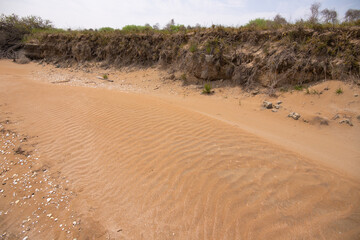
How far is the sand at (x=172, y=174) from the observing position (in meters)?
2.22

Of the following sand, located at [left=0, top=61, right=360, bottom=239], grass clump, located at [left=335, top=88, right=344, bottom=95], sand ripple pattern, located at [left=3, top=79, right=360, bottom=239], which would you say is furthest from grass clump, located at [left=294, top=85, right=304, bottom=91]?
sand ripple pattern, located at [left=3, top=79, right=360, bottom=239]

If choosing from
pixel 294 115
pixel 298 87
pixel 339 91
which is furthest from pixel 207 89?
pixel 339 91

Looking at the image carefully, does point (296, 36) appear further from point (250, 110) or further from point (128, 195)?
point (128, 195)

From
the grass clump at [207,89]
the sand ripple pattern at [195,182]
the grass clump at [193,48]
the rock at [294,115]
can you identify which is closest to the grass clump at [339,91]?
the rock at [294,115]

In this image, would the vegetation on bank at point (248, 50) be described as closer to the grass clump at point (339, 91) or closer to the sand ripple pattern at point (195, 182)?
the grass clump at point (339, 91)

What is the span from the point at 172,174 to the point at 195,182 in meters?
0.41

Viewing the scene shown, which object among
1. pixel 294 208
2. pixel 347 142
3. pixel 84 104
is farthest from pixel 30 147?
pixel 347 142

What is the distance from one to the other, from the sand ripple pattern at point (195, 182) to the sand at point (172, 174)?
0.02 m

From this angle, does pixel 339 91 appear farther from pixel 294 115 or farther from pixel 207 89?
pixel 207 89

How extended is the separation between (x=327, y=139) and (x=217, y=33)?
6.69 meters

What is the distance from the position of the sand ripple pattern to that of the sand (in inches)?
0.6

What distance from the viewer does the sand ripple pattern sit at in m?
2.19

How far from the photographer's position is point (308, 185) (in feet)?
8.79

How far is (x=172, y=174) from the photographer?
116 inches
